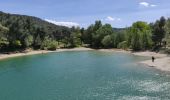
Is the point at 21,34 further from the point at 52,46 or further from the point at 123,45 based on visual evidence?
the point at 123,45

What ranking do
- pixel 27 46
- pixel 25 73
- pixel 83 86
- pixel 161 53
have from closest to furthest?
pixel 83 86 < pixel 25 73 < pixel 161 53 < pixel 27 46

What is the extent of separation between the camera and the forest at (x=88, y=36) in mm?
125175

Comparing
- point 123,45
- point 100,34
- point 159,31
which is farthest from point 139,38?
point 100,34

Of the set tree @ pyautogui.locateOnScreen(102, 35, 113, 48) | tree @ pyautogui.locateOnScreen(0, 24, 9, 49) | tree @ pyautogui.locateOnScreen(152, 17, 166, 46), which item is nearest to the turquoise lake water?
tree @ pyautogui.locateOnScreen(0, 24, 9, 49)

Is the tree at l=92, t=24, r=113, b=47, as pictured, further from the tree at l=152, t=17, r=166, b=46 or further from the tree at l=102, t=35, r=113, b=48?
the tree at l=152, t=17, r=166, b=46

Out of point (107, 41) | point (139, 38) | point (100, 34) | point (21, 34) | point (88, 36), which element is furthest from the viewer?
point (88, 36)

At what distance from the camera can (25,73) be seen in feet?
248

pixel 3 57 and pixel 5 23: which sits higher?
pixel 5 23

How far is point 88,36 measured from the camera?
17412cm

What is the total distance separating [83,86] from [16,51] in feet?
265

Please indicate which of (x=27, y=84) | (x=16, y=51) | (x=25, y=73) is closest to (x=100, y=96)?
(x=27, y=84)

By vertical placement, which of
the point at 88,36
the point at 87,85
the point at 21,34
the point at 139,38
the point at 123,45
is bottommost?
the point at 87,85

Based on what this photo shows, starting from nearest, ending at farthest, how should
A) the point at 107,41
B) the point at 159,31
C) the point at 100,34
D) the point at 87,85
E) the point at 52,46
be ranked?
the point at 87,85 < the point at 159,31 < the point at 52,46 < the point at 107,41 < the point at 100,34

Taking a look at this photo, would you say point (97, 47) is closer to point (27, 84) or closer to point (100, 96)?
point (27, 84)
